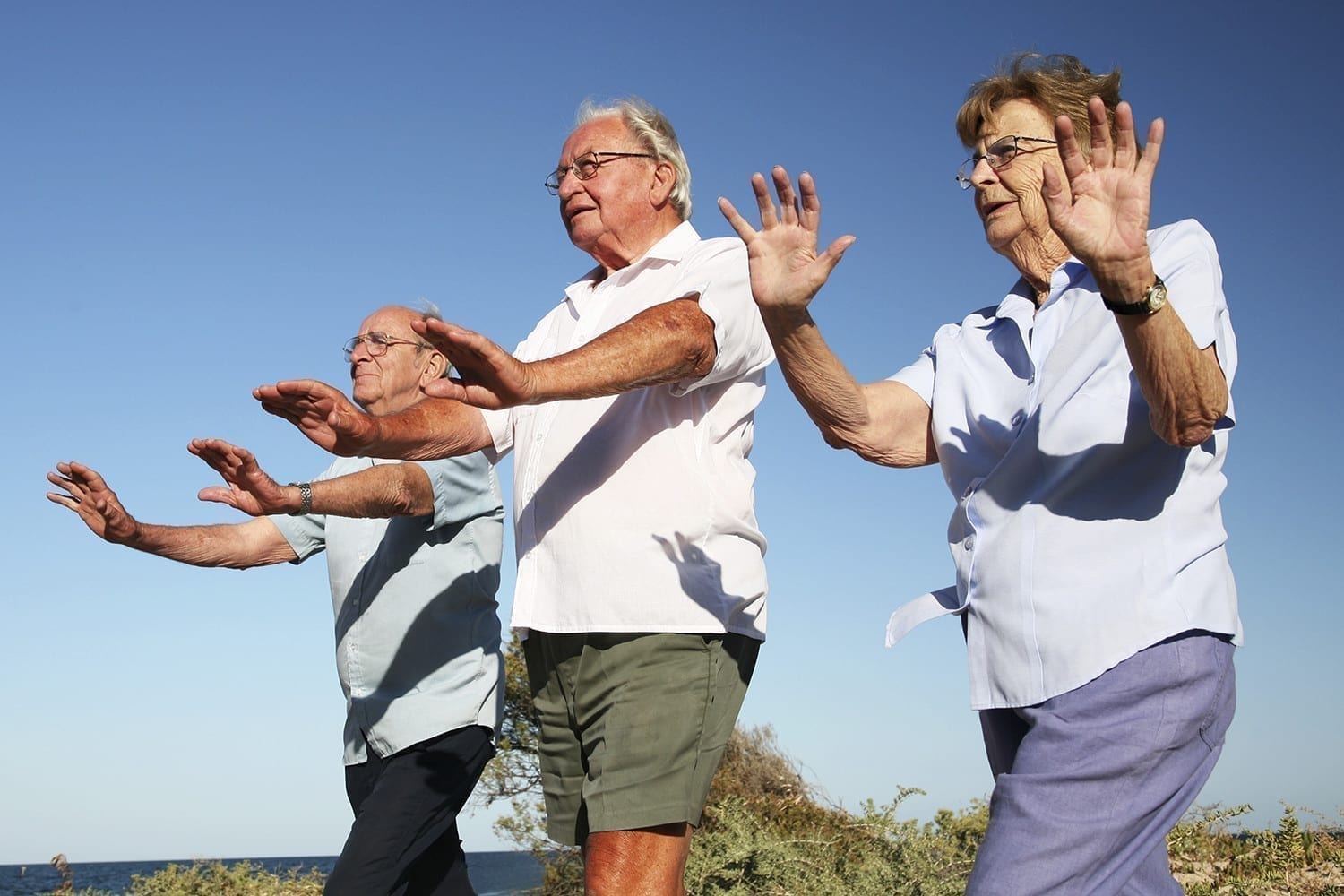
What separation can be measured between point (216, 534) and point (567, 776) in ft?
7.01

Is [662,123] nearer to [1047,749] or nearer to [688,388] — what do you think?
[688,388]

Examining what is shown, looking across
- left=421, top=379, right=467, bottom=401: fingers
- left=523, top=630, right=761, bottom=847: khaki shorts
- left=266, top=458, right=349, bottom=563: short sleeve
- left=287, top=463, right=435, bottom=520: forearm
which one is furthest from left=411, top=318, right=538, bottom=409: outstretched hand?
left=266, top=458, right=349, bottom=563: short sleeve

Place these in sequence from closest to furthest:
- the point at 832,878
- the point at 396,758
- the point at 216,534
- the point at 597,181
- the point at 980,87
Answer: the point at 980,87 → the point at 597,181 → the point at 396,758 → the point at 216,534 → the point at 832,878

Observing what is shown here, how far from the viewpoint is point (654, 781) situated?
299 cm

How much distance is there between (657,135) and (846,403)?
1313 millimetres

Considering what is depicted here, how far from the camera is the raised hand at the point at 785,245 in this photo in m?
2.56

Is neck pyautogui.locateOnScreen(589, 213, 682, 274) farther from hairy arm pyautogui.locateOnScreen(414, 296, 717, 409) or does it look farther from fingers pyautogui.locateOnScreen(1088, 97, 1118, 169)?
fingers pyautogui.locateOnScreen(1088, 97, 1118, 169)

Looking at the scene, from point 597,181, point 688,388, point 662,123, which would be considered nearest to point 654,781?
point 688,388

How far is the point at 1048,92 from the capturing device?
2809mm

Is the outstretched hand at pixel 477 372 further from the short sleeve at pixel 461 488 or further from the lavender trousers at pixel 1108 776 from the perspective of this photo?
the short sleeve at pixel 461 488

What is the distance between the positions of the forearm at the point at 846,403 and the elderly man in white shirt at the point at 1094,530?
0.03 m

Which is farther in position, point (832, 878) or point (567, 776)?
point (832, 878)

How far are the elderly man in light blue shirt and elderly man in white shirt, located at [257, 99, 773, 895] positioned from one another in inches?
29.8

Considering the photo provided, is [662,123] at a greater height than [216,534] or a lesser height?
greater
